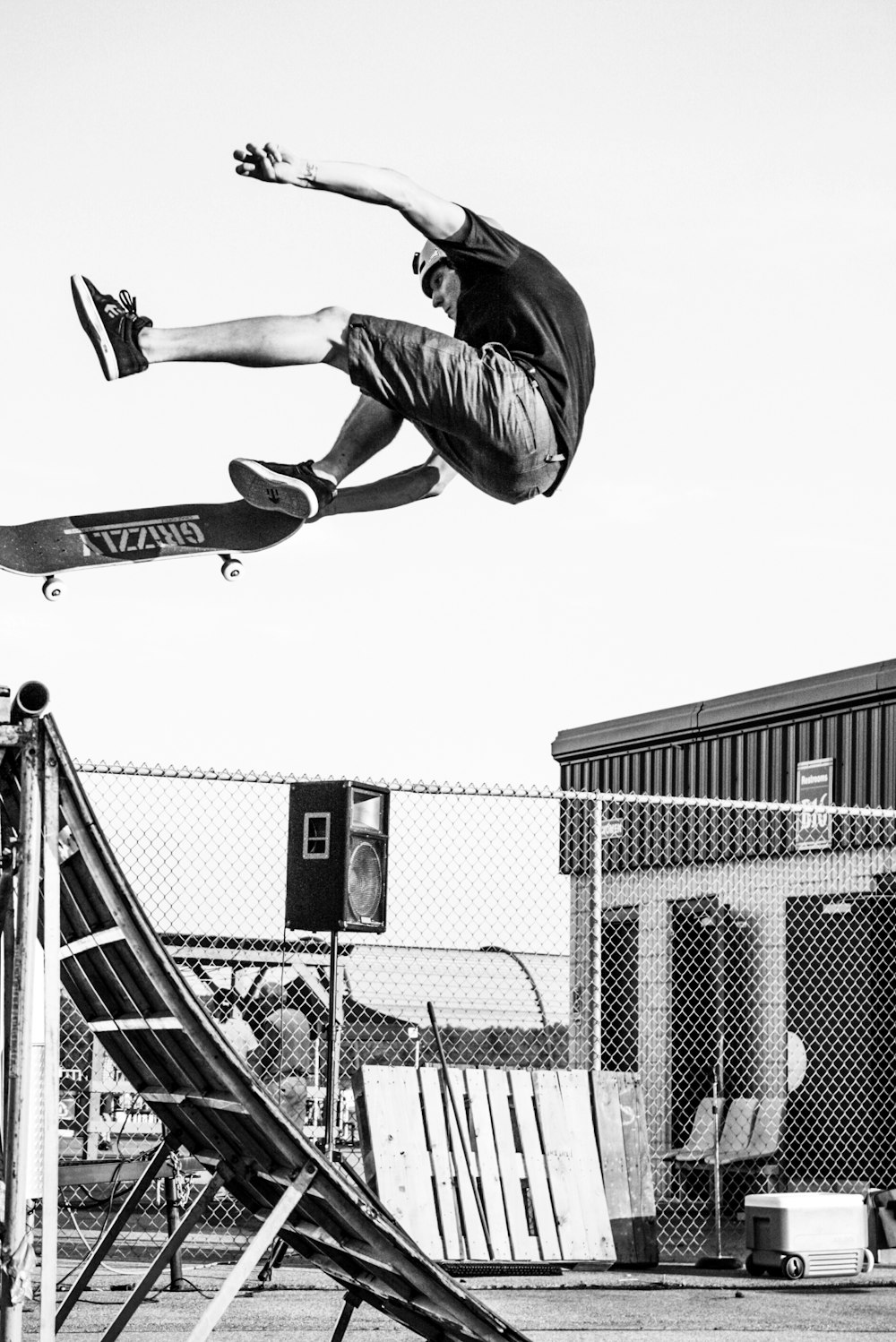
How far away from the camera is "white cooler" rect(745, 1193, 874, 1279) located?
8.48m

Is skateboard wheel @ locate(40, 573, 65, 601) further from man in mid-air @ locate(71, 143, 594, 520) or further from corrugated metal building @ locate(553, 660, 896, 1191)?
corrugated metal building @ locate(553, 660, 896, 1191)

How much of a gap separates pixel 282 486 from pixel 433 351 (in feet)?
3.51

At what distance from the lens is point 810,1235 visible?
851 centimetres

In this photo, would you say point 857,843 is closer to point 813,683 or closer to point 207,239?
point 813,683

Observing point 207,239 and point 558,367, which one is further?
point 207,239

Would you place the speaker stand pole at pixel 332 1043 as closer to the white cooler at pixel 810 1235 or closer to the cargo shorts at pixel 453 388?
the white cooler at pixel 810 1235

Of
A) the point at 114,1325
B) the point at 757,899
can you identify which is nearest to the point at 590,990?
the point at 114,1325

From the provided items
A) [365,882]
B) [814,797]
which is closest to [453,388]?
[365,882]

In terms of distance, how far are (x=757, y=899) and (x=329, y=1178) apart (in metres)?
11.4

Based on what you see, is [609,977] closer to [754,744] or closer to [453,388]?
[754,744]

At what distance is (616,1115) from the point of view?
28.9 feet

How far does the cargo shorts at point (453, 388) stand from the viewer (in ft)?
25.4

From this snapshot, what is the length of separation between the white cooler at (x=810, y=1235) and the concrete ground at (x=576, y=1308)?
8cm

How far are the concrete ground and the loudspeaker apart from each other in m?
1.74
